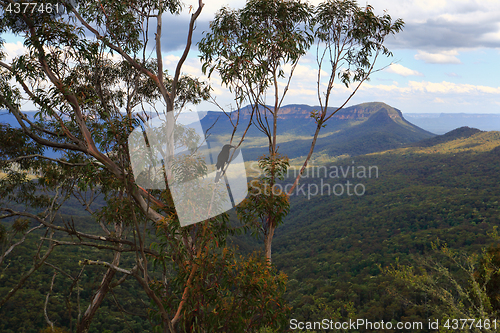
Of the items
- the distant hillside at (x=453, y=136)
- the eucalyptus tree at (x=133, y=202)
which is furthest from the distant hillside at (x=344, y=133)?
the eucalyptus tree at (x=133, y=202)

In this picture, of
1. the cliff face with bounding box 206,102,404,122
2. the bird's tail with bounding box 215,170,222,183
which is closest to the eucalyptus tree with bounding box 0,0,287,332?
the bird's tail with bounding box 215,170,222,183

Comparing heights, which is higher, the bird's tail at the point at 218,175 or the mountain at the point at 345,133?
the mountain at the point at 345,133

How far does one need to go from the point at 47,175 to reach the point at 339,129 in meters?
151

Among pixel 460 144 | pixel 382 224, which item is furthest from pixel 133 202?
pixel 460 144

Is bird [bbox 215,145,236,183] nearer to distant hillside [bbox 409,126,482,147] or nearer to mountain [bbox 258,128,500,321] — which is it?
mountain [bbox 258,128,500,321]

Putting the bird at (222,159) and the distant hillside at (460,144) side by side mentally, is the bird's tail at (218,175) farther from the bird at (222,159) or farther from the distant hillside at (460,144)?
the distant hillside at (460,144)

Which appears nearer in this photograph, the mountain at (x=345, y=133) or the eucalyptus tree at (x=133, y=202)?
the eucalyptus tree at (x=133, y=202)

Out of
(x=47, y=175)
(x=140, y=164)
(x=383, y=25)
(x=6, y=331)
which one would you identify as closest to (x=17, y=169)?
(x=47, y=175)

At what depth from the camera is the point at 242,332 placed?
419 cm

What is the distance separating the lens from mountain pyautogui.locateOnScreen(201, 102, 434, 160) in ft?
337

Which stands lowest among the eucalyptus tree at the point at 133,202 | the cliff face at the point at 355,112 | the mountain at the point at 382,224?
the mountain at the point at 382,224

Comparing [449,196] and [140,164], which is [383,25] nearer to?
[140,164]

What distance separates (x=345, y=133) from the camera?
139750mm

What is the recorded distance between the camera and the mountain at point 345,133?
103 meters
